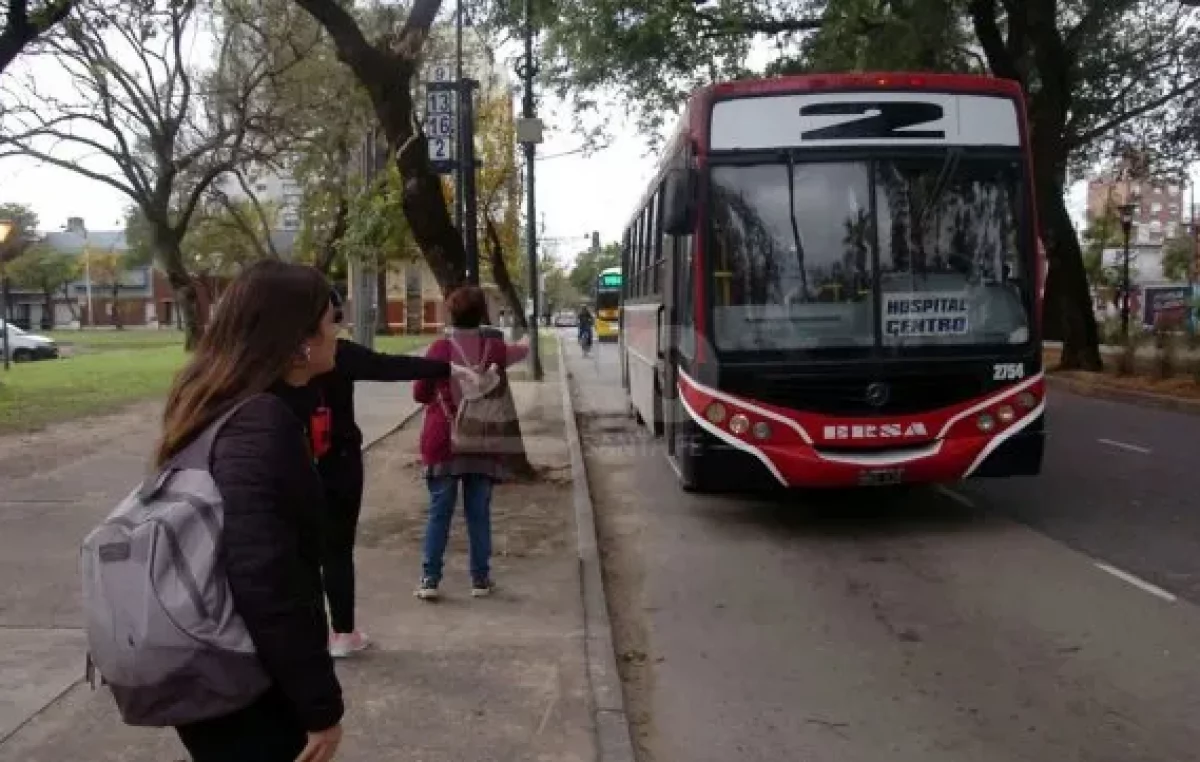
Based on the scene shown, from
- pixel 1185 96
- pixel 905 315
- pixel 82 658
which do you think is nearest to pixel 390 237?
pixel 905 315

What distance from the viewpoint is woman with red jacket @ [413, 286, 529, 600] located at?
6352mm

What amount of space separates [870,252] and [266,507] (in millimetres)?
6771

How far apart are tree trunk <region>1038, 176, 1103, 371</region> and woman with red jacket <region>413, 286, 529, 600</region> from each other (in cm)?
1876

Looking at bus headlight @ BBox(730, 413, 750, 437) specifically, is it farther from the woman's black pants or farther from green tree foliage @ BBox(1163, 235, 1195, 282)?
green tree foliage @ BBox(1163, 235, 1195, 282)

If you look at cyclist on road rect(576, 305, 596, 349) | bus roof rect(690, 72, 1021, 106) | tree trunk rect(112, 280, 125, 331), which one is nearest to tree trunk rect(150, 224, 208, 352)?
cyclist on road rect(576, 305, 596, 349)

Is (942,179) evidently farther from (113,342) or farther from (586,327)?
(113,342)

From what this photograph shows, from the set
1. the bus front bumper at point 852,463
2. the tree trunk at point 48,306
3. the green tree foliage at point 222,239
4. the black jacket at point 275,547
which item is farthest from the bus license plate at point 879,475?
the tree trunk at point 48,306

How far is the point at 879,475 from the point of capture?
816 centimetres

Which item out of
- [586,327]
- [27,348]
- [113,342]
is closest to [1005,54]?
[586,327]

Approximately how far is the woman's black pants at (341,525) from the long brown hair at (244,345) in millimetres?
2883

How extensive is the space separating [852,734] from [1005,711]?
29.1 inches

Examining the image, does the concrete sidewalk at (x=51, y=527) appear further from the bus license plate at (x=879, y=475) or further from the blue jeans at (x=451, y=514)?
the bus license plate at (x=879, y=475)

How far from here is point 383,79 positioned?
10.6 meters

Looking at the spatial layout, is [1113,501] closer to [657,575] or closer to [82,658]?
[657,575]
